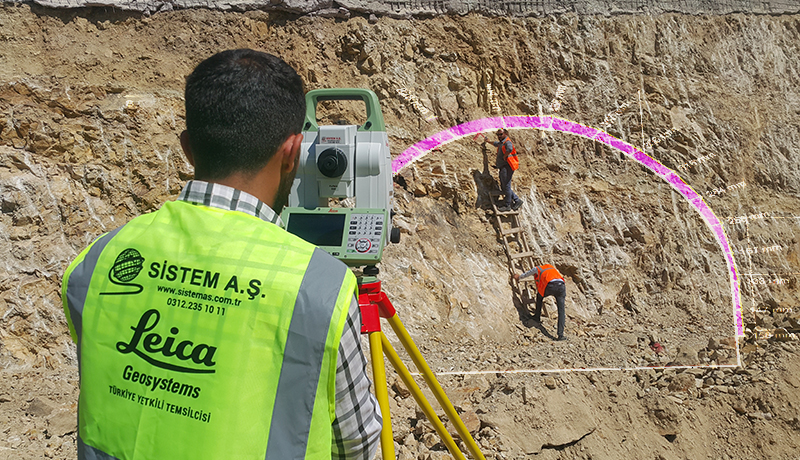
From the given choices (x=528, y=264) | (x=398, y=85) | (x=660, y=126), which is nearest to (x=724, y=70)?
(x=660, y=126)

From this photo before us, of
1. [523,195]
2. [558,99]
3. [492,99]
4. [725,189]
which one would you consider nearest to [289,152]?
[523,195]

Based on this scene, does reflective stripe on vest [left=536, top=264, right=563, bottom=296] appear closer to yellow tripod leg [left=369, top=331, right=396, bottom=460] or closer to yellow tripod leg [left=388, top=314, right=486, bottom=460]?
yellow tripod leg [left=388, top=314, right=486, bottom=460]

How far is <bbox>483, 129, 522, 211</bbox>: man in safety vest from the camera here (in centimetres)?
732

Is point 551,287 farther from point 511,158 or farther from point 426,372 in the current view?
point 426,372

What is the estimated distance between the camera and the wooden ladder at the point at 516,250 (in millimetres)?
7168

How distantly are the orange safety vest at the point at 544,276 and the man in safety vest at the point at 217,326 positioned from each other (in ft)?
19.5

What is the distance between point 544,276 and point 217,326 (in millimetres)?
6210

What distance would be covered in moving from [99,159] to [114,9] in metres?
2.18

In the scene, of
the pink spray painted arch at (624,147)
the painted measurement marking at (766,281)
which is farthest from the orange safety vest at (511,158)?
the painted measurement marking at (766,281)

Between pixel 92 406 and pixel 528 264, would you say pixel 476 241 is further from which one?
pixel 92 406

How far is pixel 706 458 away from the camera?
4207mm

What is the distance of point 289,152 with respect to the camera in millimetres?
1150

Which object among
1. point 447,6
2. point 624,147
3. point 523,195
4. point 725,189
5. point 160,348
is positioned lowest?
point 160,348

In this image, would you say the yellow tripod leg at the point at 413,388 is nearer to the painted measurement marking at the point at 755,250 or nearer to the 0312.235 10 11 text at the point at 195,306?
the 0312.235 10 11 text at the point at 195,306
